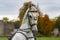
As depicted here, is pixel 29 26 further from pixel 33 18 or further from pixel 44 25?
pixel 44 25

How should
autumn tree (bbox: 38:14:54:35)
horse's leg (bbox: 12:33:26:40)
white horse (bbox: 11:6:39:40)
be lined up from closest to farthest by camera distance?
horse's leg (bbox: 12:33:26:40) < white horse (bbox: 11:6:39:40) < autumn tree (bbox: 38:14:54:35)

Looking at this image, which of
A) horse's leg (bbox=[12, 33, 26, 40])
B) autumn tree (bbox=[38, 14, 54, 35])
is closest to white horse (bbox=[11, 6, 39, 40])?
horse's leg (bbox=[12, 33, 26, 40])

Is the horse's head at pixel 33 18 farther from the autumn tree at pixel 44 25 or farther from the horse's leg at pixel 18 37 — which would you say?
the autumn tree at pixel 44 25

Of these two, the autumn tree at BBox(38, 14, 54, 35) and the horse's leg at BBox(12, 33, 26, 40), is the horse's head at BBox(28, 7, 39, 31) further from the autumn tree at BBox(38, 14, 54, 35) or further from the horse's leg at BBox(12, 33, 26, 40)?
the autumn tree at BBox(38, 14, 54, 35)

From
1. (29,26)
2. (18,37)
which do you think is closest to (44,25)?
(29,26)

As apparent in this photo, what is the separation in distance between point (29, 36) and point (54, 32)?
203ft

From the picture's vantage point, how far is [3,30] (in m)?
57.7

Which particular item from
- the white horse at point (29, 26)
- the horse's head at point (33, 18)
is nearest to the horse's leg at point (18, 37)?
the white horse at point (29, 26)

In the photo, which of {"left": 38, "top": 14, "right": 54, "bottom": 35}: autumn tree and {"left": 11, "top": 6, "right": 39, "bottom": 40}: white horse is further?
{"left": 38, "top": 14, "right": 54, "bottom": 35}: autumn tree

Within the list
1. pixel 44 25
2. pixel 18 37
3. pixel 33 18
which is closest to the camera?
pixel 18 37

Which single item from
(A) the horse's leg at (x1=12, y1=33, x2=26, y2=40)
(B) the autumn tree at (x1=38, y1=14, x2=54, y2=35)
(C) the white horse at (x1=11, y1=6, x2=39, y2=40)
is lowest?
(B) the autumn tree at (x1=38, y1=14, x2=54, y2=35)

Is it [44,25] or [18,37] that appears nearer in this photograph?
[18,37]

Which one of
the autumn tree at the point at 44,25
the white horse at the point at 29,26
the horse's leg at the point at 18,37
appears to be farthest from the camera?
the autumn tree at the point at 44,25

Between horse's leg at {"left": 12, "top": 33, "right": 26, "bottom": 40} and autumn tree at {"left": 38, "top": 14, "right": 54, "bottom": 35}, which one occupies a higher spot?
horse's leg at {"left": 12, "top": 33, "right": 26, "bottom": 40}
